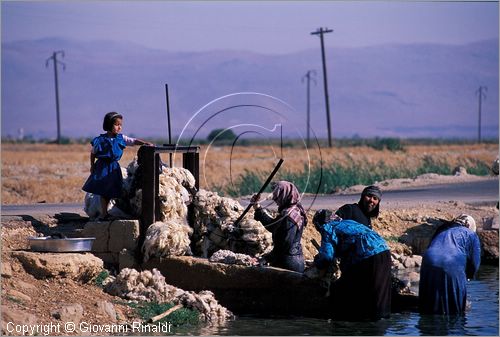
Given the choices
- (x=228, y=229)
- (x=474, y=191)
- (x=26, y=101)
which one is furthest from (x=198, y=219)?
(x=26, y=101)

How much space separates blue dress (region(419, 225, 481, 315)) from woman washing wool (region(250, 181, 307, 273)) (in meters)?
1.53

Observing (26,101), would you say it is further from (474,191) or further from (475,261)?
(475,261)

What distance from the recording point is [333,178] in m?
30.2

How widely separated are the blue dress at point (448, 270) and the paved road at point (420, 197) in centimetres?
782

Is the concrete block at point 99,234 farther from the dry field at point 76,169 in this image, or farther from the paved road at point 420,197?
the paved road at point 420,197

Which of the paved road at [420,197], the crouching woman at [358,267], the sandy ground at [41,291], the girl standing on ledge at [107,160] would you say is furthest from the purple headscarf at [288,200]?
the paved road at [420,197]

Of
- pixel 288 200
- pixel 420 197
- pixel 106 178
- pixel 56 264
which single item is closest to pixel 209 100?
pixel 420 197

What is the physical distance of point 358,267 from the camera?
44.0 feet

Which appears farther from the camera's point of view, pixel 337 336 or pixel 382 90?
pixel 382 90

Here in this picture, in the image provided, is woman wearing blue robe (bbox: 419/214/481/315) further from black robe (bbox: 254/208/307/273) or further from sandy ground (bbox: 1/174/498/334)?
sandy ground (bbox: 1/174/498/334)

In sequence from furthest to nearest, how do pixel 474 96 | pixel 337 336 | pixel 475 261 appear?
pixel 474 96
pixel 475 261
pixel 337 336

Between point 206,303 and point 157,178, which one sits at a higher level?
point 157,178

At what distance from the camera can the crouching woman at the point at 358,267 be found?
13367mm

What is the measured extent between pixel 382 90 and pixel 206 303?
184m
